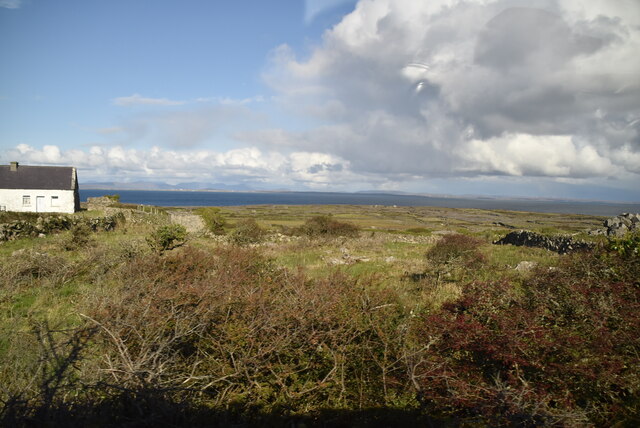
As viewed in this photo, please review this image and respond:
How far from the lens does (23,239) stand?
18.8 metres

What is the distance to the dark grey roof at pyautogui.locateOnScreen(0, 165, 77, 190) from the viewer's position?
33.5 metres

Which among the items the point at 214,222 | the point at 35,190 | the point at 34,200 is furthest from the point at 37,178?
the point at 214,222

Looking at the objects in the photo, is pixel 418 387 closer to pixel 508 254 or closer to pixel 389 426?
pixel 389 426

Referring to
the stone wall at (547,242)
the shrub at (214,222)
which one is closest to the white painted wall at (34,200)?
the shrub at (214,222)

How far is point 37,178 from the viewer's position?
34781mm

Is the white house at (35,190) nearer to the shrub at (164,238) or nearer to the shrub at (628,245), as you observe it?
the shrub at (164,238)

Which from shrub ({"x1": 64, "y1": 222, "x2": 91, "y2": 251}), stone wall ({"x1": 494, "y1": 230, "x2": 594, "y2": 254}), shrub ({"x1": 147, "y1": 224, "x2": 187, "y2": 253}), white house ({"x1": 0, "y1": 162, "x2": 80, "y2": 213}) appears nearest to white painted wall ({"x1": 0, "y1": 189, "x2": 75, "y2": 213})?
white house ({"x1": 0, "y1": 162, "x2": 80, "y2": 213})

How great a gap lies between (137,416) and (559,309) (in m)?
7.44

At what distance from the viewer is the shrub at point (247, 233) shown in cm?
2502

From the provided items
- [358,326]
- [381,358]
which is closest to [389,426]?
[381,358]

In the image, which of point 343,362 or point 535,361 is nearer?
point 535,361

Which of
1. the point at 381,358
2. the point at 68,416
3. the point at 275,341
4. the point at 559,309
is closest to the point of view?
the point at 68,416

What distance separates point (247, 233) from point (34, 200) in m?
25.2

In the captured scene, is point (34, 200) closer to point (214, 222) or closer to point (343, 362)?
point (214, 222)
